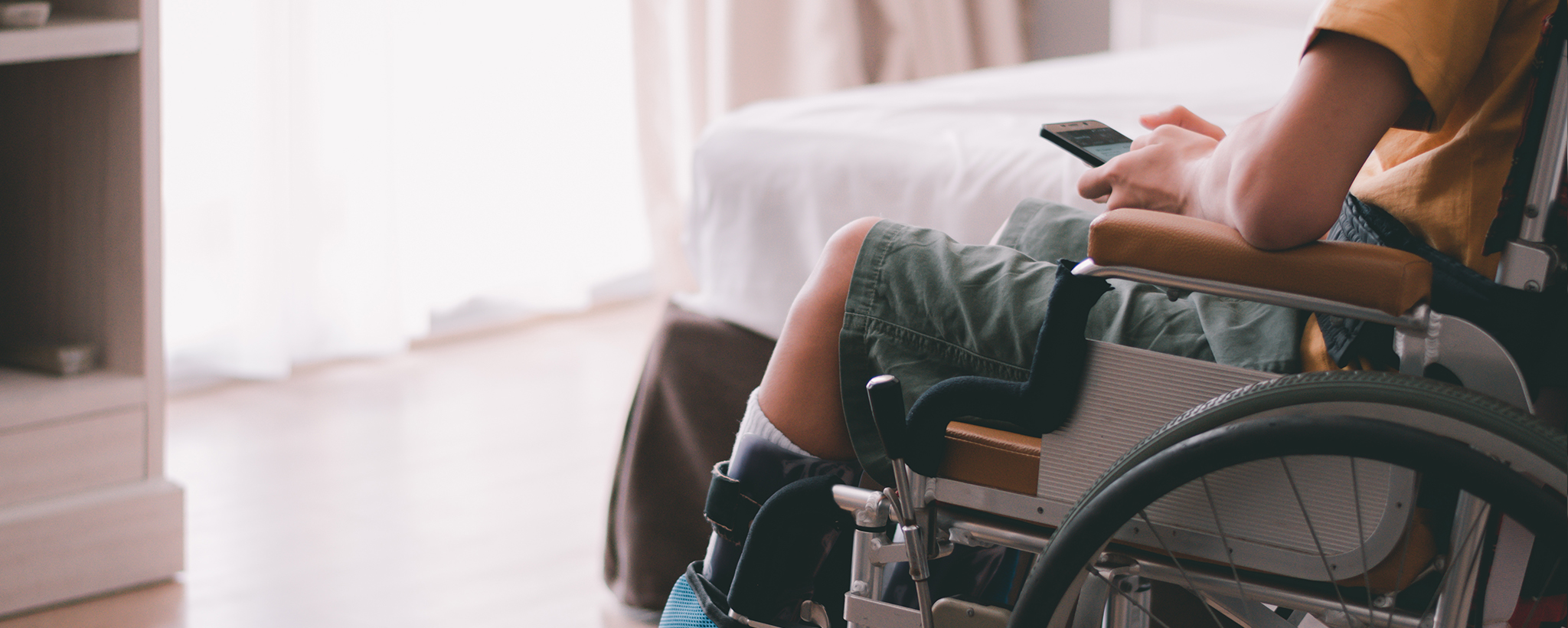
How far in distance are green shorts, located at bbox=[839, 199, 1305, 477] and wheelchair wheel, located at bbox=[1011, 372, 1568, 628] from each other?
125 mm

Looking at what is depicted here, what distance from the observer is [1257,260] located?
79 centimetres

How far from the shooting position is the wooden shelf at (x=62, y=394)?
5.13 ft

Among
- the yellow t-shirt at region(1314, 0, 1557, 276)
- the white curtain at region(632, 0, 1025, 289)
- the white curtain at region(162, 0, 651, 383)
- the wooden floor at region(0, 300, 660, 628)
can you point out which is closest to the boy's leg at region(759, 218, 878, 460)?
the yellow t-shirt at region(1314, 0, 1557, 276)

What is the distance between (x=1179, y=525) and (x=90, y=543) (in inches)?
50.7

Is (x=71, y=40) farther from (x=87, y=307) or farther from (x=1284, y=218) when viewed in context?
(x=1284, y=218)

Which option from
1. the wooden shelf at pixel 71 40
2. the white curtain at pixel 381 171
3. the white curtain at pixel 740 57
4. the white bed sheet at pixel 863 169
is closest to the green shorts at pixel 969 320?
the white bed sheet at pixel 863 169

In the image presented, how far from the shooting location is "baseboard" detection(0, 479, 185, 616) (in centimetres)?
155

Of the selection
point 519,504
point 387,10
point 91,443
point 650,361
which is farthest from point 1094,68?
point 91,443

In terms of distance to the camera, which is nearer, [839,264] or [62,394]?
[839,264]

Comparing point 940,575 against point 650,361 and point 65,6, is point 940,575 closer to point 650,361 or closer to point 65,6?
point 650,361

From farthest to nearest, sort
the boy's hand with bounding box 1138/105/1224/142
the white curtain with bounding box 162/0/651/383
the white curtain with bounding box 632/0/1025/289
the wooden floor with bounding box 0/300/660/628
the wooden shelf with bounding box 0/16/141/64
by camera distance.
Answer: the white curtain with bounding box 632/0/1025/289 < the white curtain with bounding box 162/0/651/383 < the wooden floor with bounding box 0/300/660/628 < the wooden shelf with bounding box 0/16/141/64 < the boy's hand with bounding box 1138/105/1224/142

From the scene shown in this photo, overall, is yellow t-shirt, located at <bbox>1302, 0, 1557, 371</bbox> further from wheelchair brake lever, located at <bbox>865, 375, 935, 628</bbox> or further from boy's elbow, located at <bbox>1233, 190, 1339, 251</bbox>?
wheelchair brake lever, located at <bbox>865, 375, 935, 628</bbox>

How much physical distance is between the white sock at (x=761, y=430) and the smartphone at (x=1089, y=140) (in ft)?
0.92

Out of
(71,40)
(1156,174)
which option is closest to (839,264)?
(1156,174)
